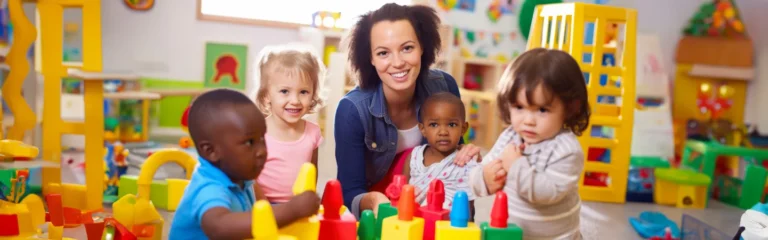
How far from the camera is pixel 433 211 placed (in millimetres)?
1439

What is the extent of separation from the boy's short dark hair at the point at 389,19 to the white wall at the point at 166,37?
3.55m

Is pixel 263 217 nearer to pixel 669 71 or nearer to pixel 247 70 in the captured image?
pixel 247 70

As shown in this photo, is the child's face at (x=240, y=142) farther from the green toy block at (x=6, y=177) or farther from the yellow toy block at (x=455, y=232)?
the green toy block at (x=6, y=177)

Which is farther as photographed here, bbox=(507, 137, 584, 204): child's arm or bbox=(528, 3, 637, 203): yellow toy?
bbox=(528, 3, 637, 203): yellow toy

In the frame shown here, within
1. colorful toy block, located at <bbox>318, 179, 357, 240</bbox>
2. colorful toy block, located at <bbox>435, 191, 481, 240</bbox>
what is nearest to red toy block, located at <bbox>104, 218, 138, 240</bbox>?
colorful toy block, located at <bbox>318, 179, 357, 240</bbox>

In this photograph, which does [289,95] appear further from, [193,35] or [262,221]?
[193,35]

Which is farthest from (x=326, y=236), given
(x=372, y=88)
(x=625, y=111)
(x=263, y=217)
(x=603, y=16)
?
(x=625, y=111)

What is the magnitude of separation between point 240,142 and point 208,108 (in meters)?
0.08

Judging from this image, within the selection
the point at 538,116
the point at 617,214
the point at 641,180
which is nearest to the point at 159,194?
the point at 538,116

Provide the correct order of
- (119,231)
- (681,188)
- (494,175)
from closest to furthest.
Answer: (494,175) < (119,231) < (681,188)

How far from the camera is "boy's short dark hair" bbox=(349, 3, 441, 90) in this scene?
189 cm

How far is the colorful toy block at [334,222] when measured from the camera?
4.49 feet

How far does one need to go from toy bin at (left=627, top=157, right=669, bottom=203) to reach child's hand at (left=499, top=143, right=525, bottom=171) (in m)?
2.70

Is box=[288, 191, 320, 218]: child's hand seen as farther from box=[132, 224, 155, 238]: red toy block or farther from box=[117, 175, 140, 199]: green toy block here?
box=[117, 175, 140, 199]: green toy block
